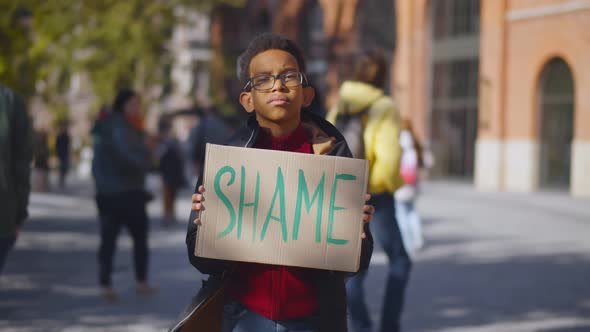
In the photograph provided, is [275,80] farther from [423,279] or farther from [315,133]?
[423,279]

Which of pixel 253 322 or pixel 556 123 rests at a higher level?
pixel 556 123

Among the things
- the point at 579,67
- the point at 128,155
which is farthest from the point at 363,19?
the point at 128,155

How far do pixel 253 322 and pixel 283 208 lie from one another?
425 mm

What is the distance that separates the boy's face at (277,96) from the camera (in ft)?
10.3

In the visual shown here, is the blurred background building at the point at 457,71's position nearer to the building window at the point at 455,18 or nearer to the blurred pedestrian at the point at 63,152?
the building window at the point at 455,18

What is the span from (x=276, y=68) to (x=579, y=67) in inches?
943

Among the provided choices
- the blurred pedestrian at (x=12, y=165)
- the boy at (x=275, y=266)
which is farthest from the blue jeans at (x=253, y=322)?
the blurred pedestrian at (x=12, y=165)

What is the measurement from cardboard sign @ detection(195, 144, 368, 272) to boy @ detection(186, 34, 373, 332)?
0.22 ft

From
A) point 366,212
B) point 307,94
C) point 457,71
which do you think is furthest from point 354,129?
point 457,71

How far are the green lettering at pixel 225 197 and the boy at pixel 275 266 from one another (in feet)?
0.19

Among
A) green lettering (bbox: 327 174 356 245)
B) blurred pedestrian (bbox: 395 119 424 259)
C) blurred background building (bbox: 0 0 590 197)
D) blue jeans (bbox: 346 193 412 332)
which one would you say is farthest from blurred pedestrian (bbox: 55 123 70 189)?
green lettering (bbox: 327 174 356 245)

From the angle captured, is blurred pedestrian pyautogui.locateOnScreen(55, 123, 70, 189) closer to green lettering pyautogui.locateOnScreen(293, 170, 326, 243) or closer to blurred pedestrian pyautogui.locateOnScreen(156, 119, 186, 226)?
blurred pedestrian pyautogui.locateOnScreen(156, 119, 186, 226)

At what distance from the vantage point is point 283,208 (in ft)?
10.3

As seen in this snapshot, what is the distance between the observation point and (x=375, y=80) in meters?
6.15
